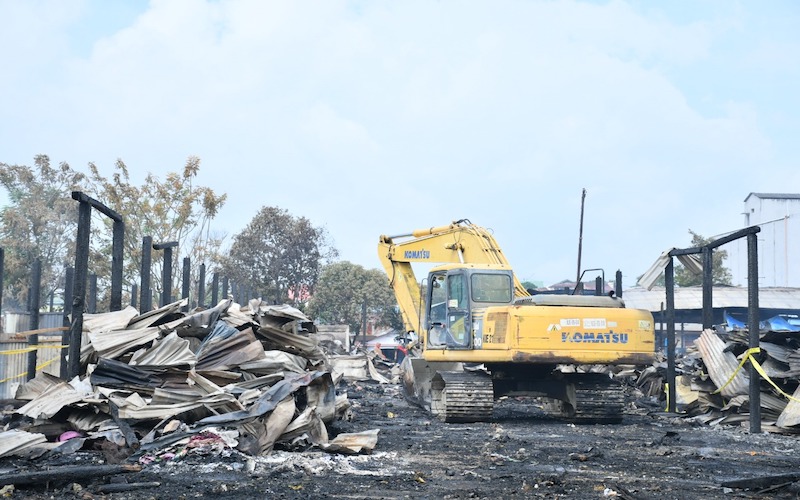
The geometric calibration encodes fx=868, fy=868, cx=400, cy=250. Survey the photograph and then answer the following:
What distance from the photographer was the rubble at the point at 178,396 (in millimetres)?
8195

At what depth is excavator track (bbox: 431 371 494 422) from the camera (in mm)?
13688

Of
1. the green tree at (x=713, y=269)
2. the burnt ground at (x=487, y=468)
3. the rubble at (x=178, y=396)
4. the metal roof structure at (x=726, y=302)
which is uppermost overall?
the green tree at (x=713, y=269)

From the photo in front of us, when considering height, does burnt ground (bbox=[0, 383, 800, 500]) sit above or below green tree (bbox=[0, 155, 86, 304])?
below

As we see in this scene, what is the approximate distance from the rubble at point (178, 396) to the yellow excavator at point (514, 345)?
3765mm

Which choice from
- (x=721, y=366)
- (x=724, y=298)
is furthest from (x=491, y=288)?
(x=724, y=298)

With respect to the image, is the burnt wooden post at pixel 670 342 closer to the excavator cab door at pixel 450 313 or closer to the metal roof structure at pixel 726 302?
the excavator cab door at pixel 450 313

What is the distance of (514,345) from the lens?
13.7 m

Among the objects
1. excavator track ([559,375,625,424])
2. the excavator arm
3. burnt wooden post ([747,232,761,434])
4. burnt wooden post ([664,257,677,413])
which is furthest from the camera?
the excavator arm

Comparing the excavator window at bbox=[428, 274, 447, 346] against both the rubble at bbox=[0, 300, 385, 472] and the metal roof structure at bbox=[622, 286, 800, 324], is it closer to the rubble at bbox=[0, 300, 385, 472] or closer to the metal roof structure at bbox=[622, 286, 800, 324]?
the rubble at bbox=[0, 300, 385, 472]

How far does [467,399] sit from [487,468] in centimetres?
509

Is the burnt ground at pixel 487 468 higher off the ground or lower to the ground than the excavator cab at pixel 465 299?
lower

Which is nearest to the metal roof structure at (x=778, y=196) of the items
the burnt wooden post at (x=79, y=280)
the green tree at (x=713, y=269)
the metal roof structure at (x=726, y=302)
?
the green tree at (x=713, y=269)

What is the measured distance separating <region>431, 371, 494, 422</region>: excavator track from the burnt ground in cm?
101

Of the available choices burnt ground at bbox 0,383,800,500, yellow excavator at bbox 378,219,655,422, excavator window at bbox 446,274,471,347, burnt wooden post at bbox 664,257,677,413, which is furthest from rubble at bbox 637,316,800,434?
excavator window at bbox 446,274,471,347
